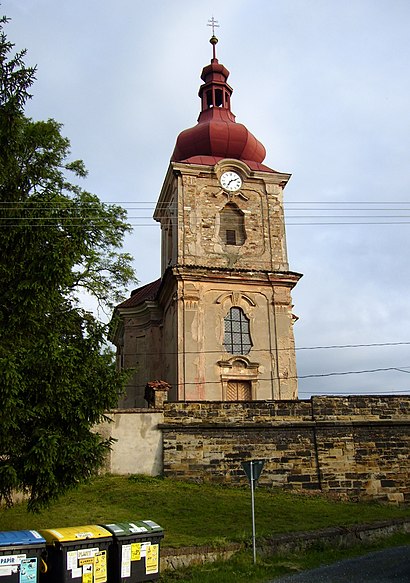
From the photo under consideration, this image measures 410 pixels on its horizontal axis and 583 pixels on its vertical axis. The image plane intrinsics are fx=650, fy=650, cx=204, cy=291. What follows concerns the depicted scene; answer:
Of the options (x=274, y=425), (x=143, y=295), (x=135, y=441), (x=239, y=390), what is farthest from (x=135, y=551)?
(x=143, y=295)

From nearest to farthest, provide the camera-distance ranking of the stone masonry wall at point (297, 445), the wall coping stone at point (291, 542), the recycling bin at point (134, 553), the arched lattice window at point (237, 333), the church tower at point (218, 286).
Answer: the recycling bin at point (134, 553) < the wall coping stone at point (291, 542) < the stone masonry wall at point (297, 445) < the church tower at point (218, 286) < the arched lattice window at point (237, 333)

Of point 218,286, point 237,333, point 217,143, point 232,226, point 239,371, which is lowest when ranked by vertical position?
point 239,371

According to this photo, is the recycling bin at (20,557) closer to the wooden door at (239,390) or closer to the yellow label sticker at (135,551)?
the yellow label sticker at (135,551)

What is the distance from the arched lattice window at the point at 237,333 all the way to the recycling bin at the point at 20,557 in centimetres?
1848

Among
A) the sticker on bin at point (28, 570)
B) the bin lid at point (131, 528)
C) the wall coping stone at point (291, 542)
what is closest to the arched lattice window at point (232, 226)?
the wall coping stone at point (291, 542)

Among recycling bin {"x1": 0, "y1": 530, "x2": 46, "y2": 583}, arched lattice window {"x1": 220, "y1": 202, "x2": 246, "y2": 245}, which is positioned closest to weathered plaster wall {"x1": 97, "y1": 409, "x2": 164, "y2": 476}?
recycling bin {"x1": 0, "y1": 530, "x2": 46, "y2": 583}

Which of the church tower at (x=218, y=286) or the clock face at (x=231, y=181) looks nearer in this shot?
the church tower at (x=218, y=286)

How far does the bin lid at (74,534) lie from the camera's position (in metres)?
9.39

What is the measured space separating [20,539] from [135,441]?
10.4m

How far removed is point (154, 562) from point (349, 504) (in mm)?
9965

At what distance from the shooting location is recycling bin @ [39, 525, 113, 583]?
9.27 metres

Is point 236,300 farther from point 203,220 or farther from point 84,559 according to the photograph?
point 84,559

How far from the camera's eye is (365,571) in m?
11.3

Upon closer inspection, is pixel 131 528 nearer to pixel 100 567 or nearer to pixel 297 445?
pixel 100 567
